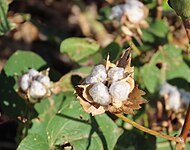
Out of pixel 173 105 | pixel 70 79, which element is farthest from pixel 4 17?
pixel 173 105

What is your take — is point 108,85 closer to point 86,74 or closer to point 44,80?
point 44,80

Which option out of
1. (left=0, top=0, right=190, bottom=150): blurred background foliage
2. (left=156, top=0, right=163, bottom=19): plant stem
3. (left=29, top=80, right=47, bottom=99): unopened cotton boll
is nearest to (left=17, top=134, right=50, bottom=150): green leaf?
(left=0, top=0, right=190, bottom=150): blurred background foliage

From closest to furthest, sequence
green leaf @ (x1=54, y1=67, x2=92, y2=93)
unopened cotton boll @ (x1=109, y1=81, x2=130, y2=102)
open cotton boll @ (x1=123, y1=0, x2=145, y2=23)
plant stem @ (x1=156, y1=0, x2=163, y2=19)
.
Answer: unopened cotton boll @ (x1=109, y1=81, x2=130, y2=102), green leaf @ (x1=54, y1=67, x2=92, y2=93), open cotton boll @ (x1=123, y1=0, x2=145, y2=23), plant stem @ (x1=156, y1=0, x2=163, y2=19)

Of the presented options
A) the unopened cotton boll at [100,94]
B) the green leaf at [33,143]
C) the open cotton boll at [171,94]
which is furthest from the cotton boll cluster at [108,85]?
the open cotton boll at [171,94]

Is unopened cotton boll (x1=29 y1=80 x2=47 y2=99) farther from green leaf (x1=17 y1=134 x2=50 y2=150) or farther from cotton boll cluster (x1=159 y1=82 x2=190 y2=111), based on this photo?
cotton boll cluster (x1=159 y1=82 x2=190 y2=111)

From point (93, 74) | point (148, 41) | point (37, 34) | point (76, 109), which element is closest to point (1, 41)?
point (37, 34)

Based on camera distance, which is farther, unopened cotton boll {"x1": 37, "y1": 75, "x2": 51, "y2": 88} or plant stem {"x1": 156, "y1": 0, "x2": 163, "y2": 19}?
plant stem {"x1": 156, "y1": 0, "x2": 163, "y2": 19}
